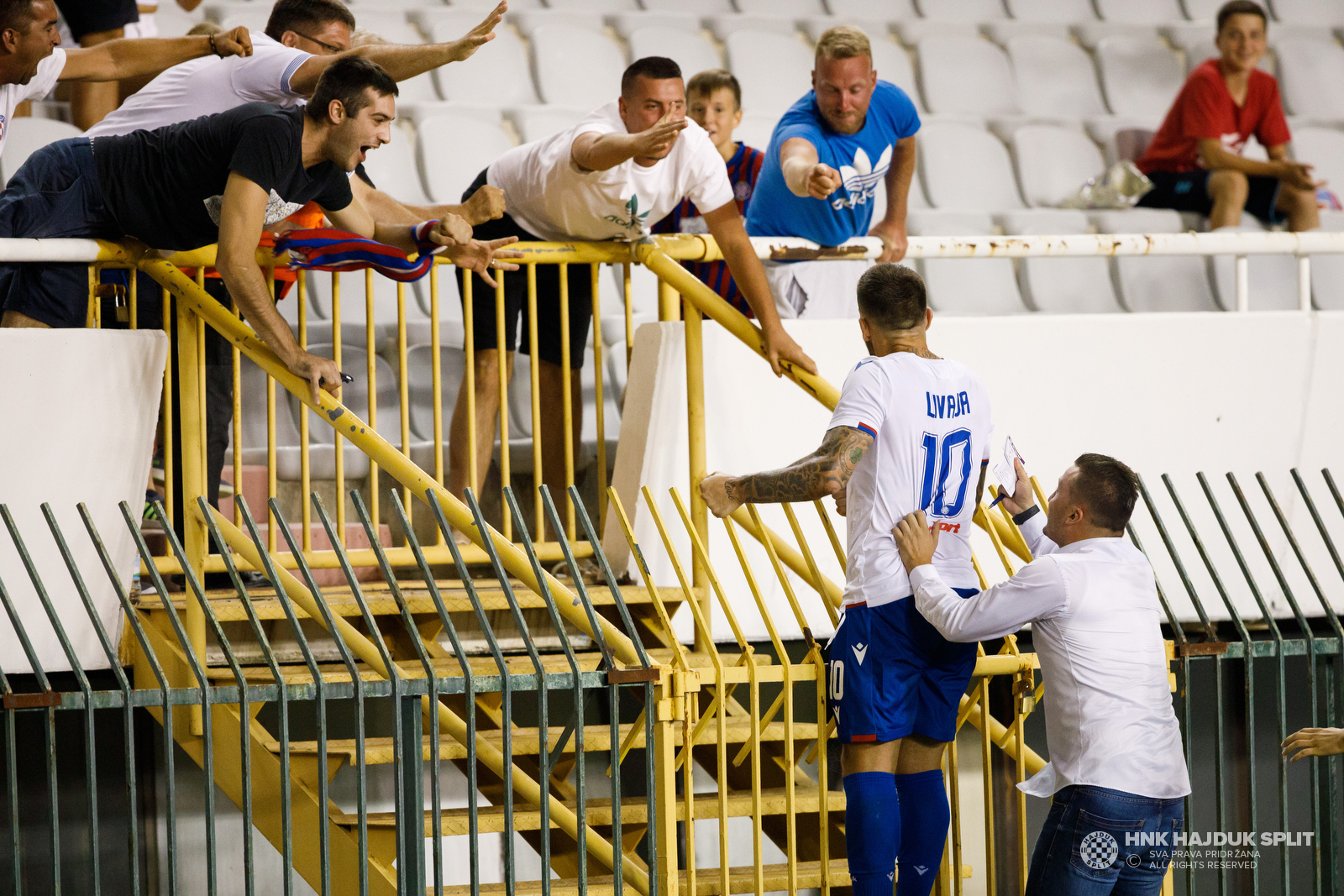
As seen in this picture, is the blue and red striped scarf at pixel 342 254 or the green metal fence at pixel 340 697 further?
the blue and red striped scarf at pixel 342 254

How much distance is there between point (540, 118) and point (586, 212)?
241cm

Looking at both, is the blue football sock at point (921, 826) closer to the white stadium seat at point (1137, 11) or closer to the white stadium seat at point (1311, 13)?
the white stadium seat at point (1137, 11)

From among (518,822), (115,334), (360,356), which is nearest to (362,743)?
(518,822)

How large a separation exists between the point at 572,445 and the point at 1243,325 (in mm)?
2323

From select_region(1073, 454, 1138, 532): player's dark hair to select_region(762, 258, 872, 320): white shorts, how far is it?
1.83m

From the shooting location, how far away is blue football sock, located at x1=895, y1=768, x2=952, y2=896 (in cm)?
323

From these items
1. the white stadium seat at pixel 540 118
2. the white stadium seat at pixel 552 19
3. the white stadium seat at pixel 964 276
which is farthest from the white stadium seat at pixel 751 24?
the white stadium seat at pixel 964 276

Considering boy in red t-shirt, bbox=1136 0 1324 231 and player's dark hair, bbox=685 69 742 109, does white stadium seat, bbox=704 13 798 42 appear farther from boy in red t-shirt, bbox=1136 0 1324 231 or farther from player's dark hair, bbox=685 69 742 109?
player's dark hair, bbox=685 69 742 109

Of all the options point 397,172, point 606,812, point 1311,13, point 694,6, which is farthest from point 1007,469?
point 1311,13

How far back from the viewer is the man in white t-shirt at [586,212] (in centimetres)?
417

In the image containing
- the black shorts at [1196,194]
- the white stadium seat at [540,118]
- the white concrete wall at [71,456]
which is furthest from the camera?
the black shorts at [1196,194]

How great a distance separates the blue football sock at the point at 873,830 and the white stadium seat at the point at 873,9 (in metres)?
5.73

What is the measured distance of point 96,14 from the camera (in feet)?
18.4

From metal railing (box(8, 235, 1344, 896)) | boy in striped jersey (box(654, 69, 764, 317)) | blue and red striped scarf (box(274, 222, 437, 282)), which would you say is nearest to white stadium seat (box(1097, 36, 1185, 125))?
boy in striped jersey (box(654, 69, 764, 317))
